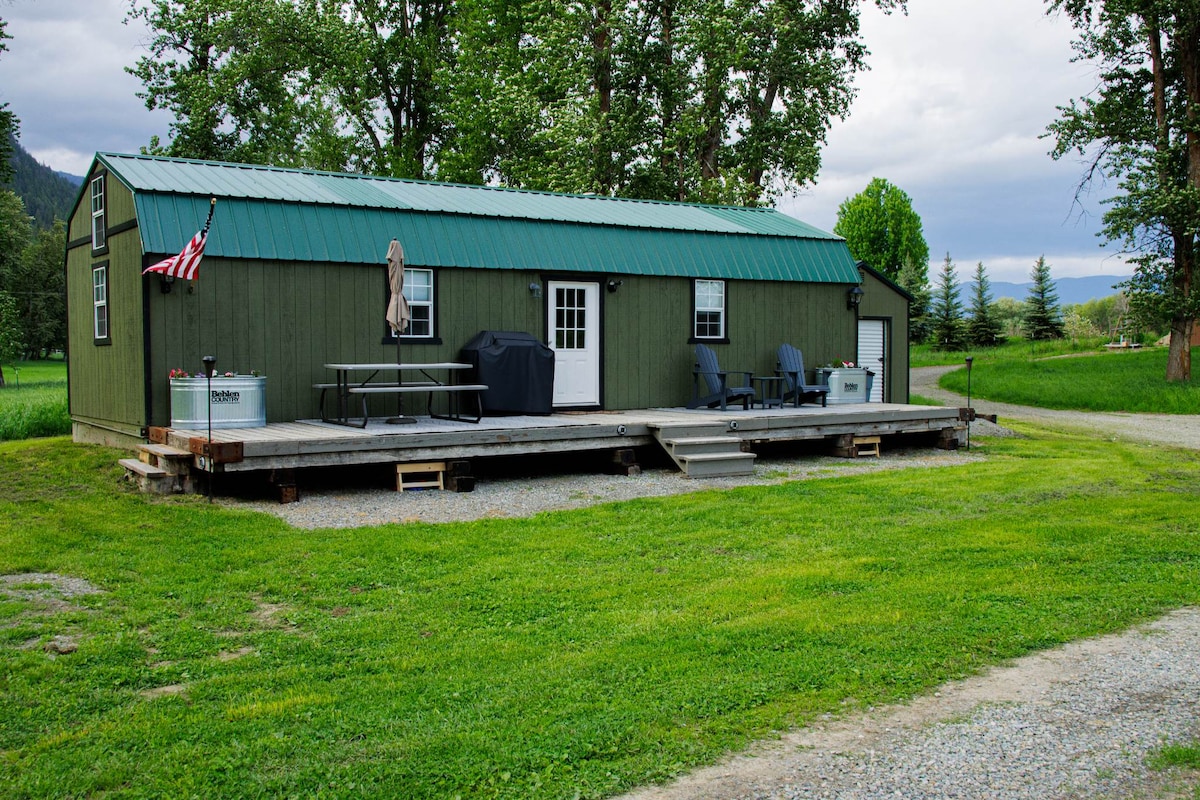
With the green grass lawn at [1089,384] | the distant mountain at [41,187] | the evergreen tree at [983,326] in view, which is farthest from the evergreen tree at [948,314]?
the distant mountain at [41,187]

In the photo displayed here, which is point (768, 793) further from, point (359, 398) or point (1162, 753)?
point (359, 398)

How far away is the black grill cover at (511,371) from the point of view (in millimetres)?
11250

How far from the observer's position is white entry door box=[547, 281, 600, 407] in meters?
12.3

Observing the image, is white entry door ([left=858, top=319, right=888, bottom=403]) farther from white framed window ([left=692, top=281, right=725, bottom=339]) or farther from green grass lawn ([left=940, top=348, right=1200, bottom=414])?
green grass lawn ([left=940, top=348, right=1200, bottom=414])

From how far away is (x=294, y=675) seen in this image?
414cm

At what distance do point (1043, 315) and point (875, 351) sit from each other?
70.9 ft

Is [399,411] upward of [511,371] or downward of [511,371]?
downward

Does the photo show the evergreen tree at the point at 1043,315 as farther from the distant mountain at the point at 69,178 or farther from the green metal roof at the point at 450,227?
the distant mountain at the point at 69,178

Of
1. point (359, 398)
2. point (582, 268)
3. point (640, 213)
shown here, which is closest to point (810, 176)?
point (640, 213)

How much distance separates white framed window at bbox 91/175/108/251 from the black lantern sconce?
10.0 meters

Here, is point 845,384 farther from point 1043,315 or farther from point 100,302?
point 1043,315

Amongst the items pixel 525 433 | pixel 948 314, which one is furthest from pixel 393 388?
pixel 948 314

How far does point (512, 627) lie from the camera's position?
4855mm

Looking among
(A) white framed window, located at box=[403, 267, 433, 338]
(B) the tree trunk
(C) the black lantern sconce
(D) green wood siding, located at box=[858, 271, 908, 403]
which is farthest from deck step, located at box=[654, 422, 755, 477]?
(B) the tree trunk
